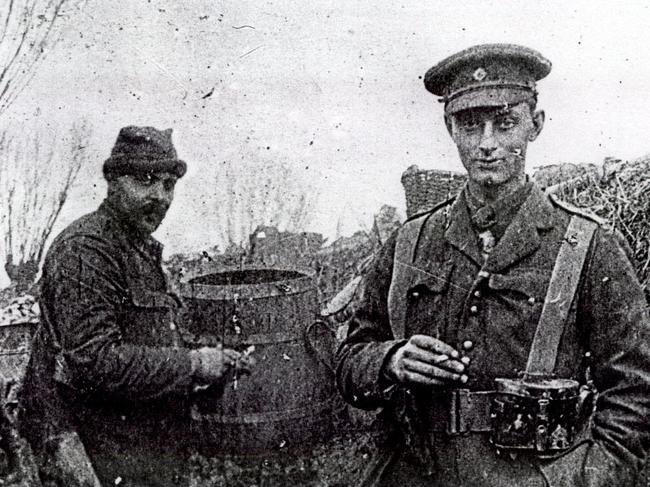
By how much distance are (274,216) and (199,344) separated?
82cm

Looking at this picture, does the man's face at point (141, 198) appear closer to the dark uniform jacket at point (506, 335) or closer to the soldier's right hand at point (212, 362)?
the soldier's right hand at point (212, 362)

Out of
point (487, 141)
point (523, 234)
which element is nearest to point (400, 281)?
point (523, 234)

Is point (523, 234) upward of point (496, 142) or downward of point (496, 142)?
downward

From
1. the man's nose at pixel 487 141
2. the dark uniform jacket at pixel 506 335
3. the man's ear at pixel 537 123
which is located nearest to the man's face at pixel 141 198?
the dark uniform jacket at pixel 506 335

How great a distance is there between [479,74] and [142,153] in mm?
1641

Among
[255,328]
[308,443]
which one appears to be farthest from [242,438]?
[255,328]

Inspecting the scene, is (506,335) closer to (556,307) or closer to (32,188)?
(556,307)

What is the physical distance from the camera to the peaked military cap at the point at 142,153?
317 cm

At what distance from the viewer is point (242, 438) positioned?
133 inches

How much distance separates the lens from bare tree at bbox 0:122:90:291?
3.41 metres

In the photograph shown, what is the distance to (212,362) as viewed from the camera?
3.20 meters

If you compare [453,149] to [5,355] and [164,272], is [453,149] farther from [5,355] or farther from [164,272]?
[5,355]

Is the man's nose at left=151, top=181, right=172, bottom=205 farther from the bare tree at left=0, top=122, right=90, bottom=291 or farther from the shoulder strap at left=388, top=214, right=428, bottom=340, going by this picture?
the shoulder strap at left=388, top=214, right=428, bottom=340

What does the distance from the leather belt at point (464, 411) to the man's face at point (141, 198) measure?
5.27 feet
